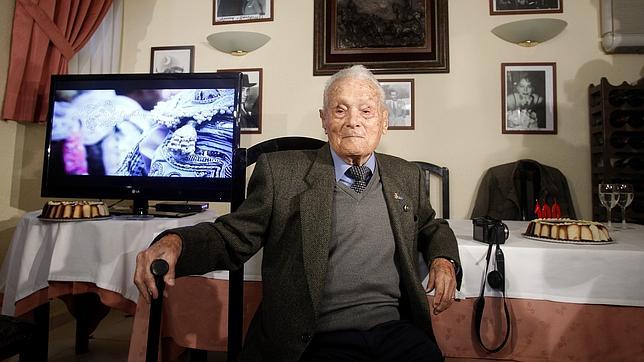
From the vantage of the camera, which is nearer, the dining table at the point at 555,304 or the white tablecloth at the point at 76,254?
the dining table at the point at 555,304

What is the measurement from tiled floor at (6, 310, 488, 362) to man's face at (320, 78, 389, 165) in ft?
5.43

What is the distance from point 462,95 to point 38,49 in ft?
10.2

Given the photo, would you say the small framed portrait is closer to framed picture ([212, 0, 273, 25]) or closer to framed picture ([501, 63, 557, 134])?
framed picture ([501, 63, 557, 134])

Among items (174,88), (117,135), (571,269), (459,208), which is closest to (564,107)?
(459,208)

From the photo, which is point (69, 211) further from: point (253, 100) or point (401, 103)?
point (401, 103)

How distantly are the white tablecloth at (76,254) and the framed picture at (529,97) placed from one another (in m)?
2.68

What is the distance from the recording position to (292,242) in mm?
1212

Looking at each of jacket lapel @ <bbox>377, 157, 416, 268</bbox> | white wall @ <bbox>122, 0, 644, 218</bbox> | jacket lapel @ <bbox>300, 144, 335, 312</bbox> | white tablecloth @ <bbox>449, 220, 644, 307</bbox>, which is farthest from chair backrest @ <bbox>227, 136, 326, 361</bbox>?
white wall @ <bbox>122, 0, 644, 218</bbox>

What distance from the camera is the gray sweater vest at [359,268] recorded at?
3.89ft

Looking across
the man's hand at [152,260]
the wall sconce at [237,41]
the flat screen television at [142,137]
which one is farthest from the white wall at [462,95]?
the man's hand at [152,260]

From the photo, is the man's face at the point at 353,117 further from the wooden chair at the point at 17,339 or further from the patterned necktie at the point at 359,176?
the wooden chair at the point at 17,339

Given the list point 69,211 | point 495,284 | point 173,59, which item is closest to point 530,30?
point 495,284

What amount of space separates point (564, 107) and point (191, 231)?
3.02 m

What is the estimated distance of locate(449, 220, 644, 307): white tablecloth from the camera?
1.18 metres
